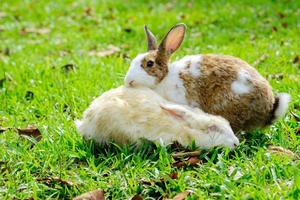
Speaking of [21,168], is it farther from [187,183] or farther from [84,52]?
[84,52]

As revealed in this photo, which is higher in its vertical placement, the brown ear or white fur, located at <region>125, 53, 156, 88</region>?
white fur, located at <region>125, 53, 156, 88</region>

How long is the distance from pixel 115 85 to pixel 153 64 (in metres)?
1.08

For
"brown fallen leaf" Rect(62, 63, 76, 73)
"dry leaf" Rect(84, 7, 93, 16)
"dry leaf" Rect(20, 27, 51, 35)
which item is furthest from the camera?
"dry leaf" Rect(84, 7, 93, 16)

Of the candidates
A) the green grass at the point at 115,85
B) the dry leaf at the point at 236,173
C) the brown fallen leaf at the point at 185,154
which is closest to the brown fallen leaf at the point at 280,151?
the green grass at the point at 115,85

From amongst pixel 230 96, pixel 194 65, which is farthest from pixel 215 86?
pixel 194 65

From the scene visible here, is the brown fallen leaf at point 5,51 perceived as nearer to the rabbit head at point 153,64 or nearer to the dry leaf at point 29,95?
the dry leaf at point 29,95

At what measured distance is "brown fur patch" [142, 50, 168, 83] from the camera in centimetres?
455

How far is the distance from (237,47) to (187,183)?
378 centimetres

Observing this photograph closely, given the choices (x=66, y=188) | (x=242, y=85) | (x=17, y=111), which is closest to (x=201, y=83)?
(x=242, y=85)

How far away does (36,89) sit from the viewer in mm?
5828

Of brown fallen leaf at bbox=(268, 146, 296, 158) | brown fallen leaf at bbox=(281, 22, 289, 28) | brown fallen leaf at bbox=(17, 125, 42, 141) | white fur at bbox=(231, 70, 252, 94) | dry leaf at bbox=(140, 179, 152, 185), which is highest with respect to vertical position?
white fur at bbox=(231, 70, 252, 94)

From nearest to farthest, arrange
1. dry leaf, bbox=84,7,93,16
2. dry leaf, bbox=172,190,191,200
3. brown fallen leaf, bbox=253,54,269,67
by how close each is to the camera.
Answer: dry leaf, bbox=172,190,191,200 < brown fallen leaf, bbox=253,54,269,67 < dry leaf, bbox=84,7,93,16

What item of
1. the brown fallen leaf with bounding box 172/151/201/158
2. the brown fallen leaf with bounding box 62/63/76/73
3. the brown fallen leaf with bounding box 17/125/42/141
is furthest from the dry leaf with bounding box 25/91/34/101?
the brown fallen leaf with bounding box 172/151/201/158

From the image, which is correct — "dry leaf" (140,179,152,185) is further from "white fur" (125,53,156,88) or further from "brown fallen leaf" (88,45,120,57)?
"brown fallen leaf" (88,45,120,57)
